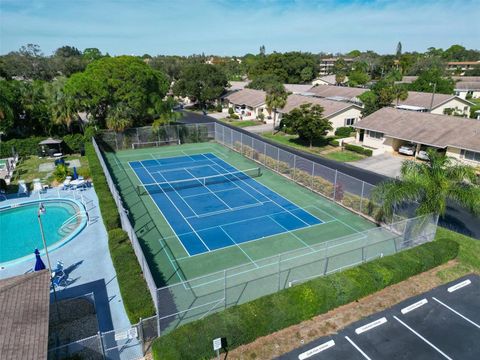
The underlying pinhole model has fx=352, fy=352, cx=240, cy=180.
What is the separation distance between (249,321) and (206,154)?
26.9 m

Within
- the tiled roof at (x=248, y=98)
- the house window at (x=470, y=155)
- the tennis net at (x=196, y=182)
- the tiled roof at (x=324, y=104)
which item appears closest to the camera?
the tennis net at (x=196, y=182)

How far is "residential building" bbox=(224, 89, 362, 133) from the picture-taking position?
1821 inches

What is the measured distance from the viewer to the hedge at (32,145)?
115 feet

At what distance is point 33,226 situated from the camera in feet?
73.3

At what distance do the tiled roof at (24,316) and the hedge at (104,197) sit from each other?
664cm

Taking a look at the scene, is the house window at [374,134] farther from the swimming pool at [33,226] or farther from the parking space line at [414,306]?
the swimming pool at [33,226]

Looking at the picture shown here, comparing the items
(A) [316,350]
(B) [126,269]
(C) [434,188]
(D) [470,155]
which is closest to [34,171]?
(B) [126,269]

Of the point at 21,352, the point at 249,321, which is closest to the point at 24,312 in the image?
the point at 21,352

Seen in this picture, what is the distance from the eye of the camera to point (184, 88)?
6500 centimetres

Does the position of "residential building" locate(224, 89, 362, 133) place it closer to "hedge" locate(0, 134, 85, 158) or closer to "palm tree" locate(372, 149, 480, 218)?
"hedge" locate(0, 134, 85, 158)

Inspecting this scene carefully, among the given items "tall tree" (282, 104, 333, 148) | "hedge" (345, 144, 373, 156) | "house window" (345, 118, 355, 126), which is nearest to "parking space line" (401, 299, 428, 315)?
"hedge" (345, 144, 373, 156)

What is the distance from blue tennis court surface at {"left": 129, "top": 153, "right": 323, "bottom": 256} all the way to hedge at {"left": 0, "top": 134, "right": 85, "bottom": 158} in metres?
7.03

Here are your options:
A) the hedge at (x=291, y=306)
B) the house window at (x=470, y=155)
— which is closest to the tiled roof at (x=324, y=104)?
the house window at (x=470, y=155)

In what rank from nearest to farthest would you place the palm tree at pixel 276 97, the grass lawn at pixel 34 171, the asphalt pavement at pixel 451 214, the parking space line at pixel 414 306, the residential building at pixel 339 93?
the parking space line at pixel 414 306
the asphalt pavement at pixel 451 214
the grass lawn at pixel 34 171
the palm tree at pixel 276 97
the residential building at pixel 339 93
